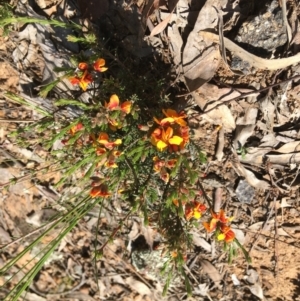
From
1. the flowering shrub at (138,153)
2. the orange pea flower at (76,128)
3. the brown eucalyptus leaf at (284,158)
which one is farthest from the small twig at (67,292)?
the brown eucalyptus leaf at (284,158)

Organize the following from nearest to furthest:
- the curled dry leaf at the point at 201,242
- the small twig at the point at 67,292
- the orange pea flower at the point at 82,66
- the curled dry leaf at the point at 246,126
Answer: the orange pea flower at the point at 82,66 < the curled dry leaf at the point at 246,126 < the curled dry leaf at the point at 201,242 < the small twig at the point at 67,292

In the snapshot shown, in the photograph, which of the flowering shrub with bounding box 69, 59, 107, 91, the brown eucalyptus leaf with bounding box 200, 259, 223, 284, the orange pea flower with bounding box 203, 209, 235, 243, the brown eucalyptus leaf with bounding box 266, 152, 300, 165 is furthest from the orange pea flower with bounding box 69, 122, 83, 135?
the brown eucalyptus leaf with bounding box 200, 259, 223, 284

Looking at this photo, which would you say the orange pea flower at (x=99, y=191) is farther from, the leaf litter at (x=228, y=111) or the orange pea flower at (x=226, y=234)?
the leaf litter at (x=228, y=111)

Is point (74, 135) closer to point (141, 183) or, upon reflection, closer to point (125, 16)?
point (141, 183)

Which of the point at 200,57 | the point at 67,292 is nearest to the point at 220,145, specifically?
the point at 200,57

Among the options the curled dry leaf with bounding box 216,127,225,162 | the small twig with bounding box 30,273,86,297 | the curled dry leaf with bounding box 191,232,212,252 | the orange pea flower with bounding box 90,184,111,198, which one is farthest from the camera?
the small twig with bounding box 30,273,86,297

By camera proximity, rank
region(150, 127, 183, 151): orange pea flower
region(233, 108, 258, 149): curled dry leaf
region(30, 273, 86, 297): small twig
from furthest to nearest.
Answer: region(30, 273, 86, 297): small twig → region(233, 108, 258, 149): curled dry leaf → region(150, 127, 183, 151): orange pea flower

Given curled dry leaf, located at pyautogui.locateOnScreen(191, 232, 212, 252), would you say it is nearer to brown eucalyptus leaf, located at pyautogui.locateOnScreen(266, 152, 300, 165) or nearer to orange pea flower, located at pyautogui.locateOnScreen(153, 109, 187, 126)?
brown eucalyptus leaf, located at pyautogui.locateOnScreen(266, 152, 300, 165)

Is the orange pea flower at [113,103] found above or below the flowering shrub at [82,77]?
below

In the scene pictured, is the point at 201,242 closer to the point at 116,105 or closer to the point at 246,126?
the point at 246,126
